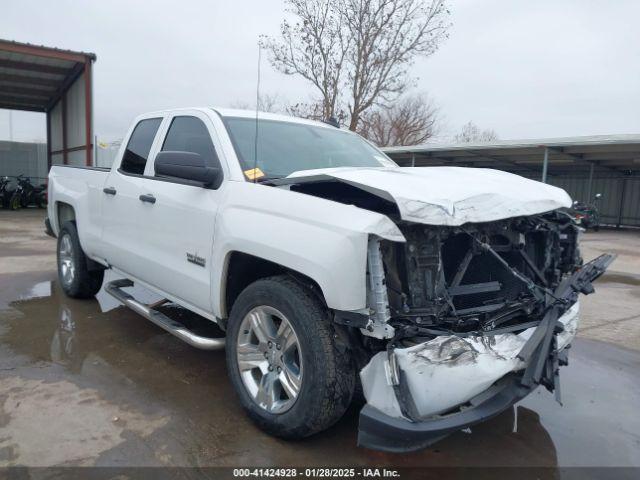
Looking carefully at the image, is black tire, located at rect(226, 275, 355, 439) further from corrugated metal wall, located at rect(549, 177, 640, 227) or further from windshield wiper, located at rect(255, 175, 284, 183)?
corrugated metal wall, located at rect(549, 177, 640, 227)

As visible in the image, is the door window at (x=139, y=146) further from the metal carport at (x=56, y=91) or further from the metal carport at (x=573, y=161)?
the metal carport at (x=573, y=161)

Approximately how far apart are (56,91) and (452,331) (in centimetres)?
2047

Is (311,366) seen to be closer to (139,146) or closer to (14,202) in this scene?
(139,146)

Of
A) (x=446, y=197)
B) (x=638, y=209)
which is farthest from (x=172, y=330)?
(x=638, y=209)

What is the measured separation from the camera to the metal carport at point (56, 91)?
1481 centimetres

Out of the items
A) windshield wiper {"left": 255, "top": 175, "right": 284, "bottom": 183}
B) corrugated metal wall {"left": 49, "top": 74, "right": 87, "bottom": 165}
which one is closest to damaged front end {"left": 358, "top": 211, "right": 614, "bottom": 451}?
windshield wiper {"left": 255, "top": 175, "right": 284, "bottom": 183}

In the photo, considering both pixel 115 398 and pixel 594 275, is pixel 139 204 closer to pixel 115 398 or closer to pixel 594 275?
pixel 115 398

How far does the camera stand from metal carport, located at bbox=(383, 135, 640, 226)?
1708cm

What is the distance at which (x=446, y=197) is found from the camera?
254 centimetres

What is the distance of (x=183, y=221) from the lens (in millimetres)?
3584

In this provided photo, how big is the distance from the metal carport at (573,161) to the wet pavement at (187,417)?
46.2ft

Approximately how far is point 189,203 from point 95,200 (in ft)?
6.35

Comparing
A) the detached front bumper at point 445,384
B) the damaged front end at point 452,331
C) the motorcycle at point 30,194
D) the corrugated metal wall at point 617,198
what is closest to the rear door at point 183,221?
the damaged front end at point 452,331

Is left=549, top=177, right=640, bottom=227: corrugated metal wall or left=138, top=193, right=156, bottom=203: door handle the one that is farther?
left=549, top=177, right=640, bottom=227: corrugated metal wall
